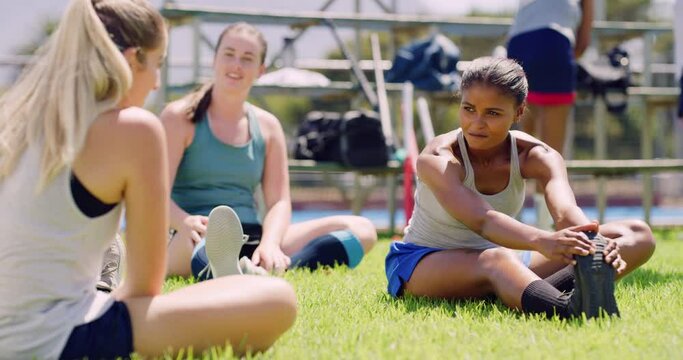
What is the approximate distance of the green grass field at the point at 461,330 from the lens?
2.13 m

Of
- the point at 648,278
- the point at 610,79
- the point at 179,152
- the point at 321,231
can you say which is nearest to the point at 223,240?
the point at 179,152

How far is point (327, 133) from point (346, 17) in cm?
134

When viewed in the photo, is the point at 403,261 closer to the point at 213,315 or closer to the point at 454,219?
the point at 454,219

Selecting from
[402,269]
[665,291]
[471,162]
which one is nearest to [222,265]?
[402,269]

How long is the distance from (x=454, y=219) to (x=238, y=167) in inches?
52.6

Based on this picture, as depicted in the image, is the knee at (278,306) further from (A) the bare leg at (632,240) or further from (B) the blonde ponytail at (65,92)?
(A) the bare leg at (632,240)

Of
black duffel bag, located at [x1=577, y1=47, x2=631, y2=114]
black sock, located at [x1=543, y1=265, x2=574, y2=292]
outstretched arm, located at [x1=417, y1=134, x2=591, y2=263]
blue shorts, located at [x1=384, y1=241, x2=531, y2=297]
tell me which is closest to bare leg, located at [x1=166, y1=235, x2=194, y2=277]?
blue shorts, located at [x1=384, y1=241, x2=531, y2=297]

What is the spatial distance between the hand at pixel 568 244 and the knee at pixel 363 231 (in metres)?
1.74

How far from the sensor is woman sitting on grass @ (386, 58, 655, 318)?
2547 mm

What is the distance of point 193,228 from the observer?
12.5 ft

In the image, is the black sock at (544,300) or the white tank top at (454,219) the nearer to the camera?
the black sock at (544,300)

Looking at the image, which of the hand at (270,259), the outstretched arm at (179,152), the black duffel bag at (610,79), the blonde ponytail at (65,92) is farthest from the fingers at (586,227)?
the black duffel bag at (610,79)

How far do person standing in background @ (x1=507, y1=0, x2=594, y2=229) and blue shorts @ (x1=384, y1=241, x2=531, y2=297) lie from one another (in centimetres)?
220

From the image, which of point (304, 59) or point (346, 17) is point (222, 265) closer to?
point (346, 17)
